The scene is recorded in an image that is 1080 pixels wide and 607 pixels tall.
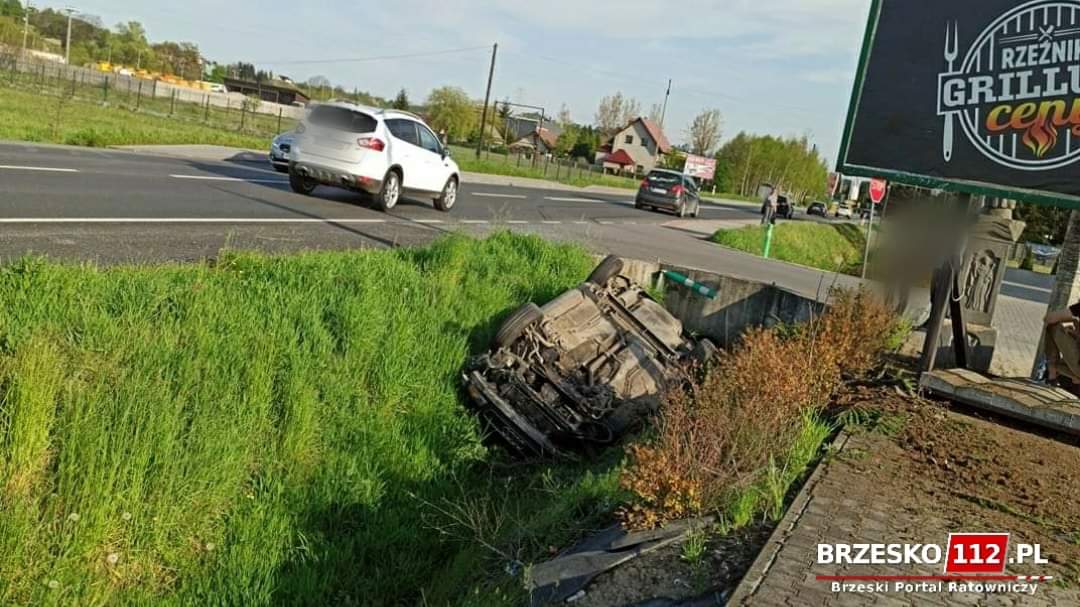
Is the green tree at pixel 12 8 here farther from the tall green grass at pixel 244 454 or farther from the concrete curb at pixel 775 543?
the concrete curb at pixel 775 543

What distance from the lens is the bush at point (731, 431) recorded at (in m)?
4.18

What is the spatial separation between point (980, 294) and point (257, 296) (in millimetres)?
6815

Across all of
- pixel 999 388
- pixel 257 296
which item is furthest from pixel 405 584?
pixel 999 388

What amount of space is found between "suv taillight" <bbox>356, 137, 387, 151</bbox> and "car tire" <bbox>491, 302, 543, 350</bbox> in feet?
23.8

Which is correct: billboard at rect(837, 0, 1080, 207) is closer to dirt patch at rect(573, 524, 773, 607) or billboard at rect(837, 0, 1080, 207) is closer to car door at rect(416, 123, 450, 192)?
dirt patch at rect(573, 524, 773, 607)

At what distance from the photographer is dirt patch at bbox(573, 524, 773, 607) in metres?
3.57

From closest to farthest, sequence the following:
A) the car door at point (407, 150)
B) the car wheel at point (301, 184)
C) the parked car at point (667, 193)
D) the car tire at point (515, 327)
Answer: the car tire at point (515, 327)
the car door at point (407, 150)
the car wheel at point (301, 184)
the parked car at point (667, 193)

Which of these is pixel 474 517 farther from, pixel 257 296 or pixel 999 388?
pixel 999 388

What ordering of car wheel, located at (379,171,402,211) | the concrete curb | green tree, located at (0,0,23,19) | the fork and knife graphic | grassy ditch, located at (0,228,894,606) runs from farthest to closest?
green tree, located at (0,0,23,19)
car wheel, located at (379,171,402,211)
the fork and knife graphic
grassy ditch, located at (0,228,894,606)
the concrete curb

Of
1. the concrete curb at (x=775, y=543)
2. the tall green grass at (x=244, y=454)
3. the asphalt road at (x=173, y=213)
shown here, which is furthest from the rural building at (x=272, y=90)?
the concrete curb at (x=775, y=543)

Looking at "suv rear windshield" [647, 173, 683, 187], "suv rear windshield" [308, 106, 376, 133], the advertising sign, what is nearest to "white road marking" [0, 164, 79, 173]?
"suv rear windshield" [308, 106, 376, 133]

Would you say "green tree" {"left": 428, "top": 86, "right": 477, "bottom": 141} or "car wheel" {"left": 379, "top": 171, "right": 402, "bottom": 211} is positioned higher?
"green tree" {"left": 428, "top": 86, "right": 477, "bottom": 141}

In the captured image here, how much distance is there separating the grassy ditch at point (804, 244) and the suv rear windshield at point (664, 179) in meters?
4.23

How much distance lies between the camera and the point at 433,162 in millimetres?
16578
